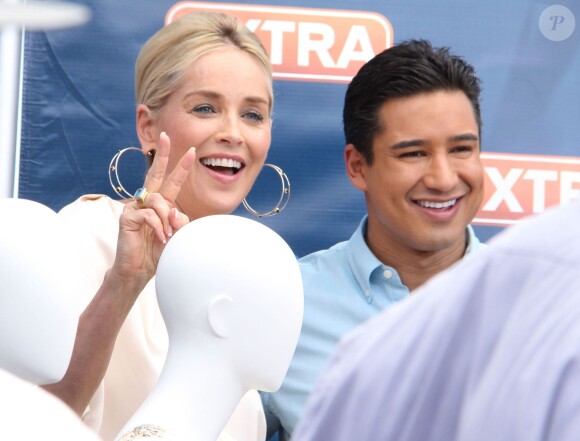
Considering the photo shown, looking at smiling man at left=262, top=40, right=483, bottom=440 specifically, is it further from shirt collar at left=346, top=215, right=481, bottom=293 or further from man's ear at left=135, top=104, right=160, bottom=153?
man's ear at left=135, top=104, right=160, bottom=153

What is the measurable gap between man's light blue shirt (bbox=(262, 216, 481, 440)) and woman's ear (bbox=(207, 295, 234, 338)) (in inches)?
27.3

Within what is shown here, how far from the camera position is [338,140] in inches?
95.2

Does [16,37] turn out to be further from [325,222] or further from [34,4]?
[325,222]

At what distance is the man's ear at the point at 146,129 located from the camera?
2.08m

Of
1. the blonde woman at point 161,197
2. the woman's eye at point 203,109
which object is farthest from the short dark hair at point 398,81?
the woman's eye at point 203,109

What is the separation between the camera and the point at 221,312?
1380 mm

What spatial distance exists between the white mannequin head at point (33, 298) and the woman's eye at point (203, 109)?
0.78 meters

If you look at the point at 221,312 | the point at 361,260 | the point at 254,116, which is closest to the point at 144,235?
the point at 221,312

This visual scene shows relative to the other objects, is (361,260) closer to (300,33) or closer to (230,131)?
(230,131)

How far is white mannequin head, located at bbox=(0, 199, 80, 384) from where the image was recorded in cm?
129

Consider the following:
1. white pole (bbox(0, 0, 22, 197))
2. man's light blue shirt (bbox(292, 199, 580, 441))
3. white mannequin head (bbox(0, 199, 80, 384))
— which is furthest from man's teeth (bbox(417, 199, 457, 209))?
man's light blue shirt (bbox(292, 199, 580, 441))

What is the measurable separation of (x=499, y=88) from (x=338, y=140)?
37 centimetres

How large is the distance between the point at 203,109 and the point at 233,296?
0.76m

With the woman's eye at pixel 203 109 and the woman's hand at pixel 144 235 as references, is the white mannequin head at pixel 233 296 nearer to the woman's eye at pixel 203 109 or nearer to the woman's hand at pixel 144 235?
the woman's hand at pixel 144 235
